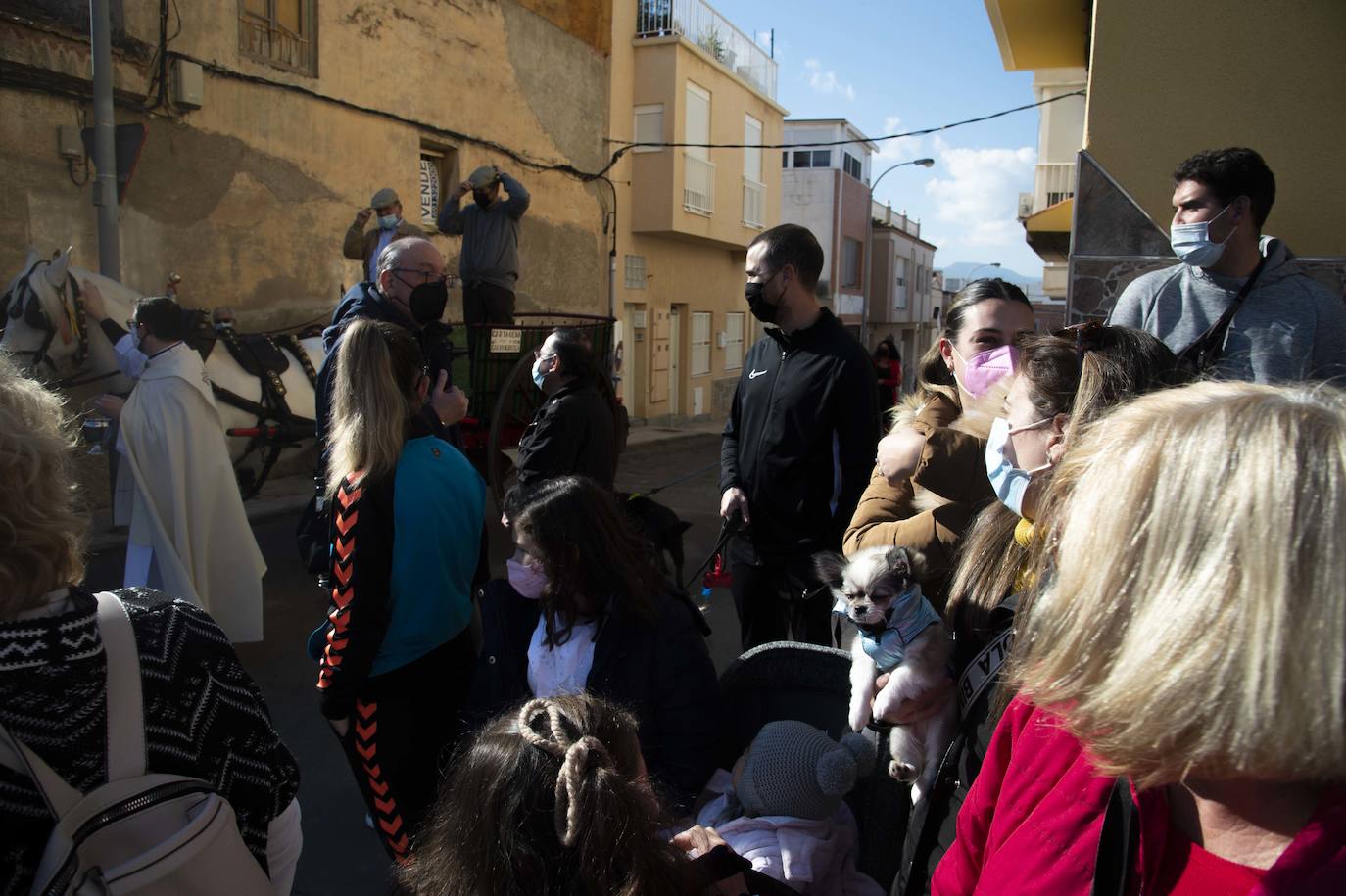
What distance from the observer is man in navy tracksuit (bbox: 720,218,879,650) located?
335 centimetres

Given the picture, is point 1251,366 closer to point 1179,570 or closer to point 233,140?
point 1179,570

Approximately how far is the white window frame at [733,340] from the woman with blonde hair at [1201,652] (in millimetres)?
21597

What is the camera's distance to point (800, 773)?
6.76 feet

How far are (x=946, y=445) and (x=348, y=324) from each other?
244cm

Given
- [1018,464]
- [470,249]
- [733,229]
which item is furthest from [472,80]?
[1018,464]

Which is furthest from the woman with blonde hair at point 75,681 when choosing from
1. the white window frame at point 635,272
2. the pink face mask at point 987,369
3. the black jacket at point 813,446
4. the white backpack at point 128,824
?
the white window frame at point 635,272

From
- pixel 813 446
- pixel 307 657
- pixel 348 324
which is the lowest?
pixel 307 657

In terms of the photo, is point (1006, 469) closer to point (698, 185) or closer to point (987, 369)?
point (987, 369)

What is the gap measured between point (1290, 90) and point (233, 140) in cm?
965

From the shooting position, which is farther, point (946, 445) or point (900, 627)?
point (946, 445)

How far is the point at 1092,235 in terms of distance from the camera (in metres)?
4.91

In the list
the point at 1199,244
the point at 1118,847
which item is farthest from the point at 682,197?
the point at 1118,847

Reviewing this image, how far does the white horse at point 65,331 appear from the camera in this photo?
24.4 ft

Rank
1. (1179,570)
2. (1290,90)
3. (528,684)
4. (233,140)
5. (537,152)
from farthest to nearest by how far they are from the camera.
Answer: (537,152) < (233,140) < (1290,90) < (528,684) < (1179,570)
